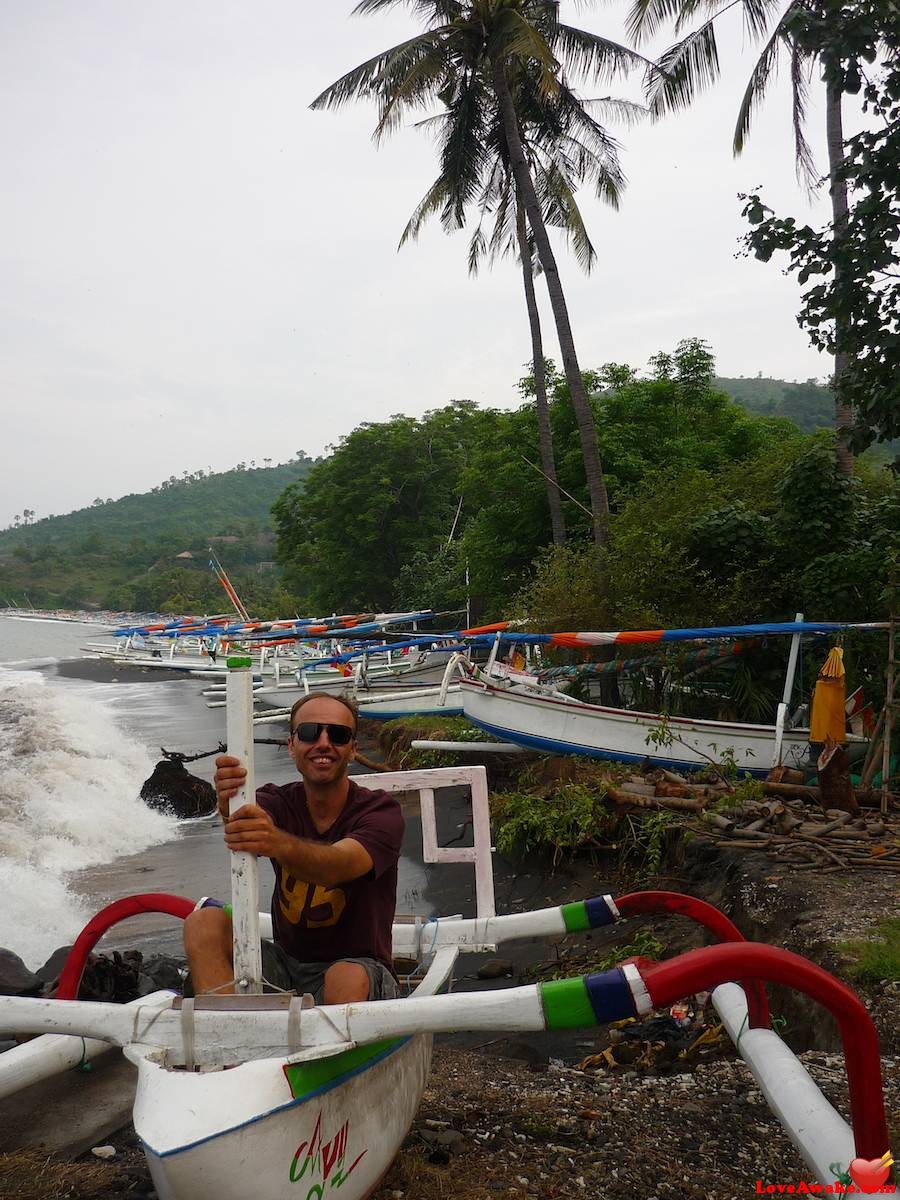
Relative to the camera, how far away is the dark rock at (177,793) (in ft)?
44.5

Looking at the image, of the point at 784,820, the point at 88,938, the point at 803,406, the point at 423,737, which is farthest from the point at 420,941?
the point at 803,406

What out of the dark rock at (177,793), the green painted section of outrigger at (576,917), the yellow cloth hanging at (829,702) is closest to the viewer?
the green painted section of outrigger at (576,917)

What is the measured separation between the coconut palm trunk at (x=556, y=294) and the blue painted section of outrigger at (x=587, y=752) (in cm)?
529

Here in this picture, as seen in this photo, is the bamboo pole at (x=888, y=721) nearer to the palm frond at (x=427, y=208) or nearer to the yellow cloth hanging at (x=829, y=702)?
the yellow cloth hanging at (x=829, y=702)

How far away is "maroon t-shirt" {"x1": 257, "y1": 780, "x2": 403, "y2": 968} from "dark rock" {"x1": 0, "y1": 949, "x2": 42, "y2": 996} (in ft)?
9.83

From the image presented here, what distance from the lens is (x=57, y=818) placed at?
12625 millimetres

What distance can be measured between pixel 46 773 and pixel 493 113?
15.6 metres

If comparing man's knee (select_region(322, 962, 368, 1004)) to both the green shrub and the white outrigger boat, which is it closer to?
the white outrigger boat

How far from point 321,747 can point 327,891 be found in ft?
1.80

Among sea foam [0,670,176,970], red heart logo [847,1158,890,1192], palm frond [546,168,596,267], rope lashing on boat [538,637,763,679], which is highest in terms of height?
palm frond [546,168,596,267]

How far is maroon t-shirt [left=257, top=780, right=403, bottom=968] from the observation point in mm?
3496

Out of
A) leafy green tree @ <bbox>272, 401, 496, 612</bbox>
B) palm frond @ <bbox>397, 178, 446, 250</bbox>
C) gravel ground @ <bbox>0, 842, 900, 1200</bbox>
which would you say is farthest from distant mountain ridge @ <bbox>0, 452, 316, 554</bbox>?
gravel ground @ <bbox>0, 842, 900, 1200</bbox>

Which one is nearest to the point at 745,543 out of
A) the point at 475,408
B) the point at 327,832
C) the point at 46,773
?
the point at 327,832

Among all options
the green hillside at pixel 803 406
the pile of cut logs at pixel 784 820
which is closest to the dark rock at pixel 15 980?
the pile of cut logs at pixel 784 820
